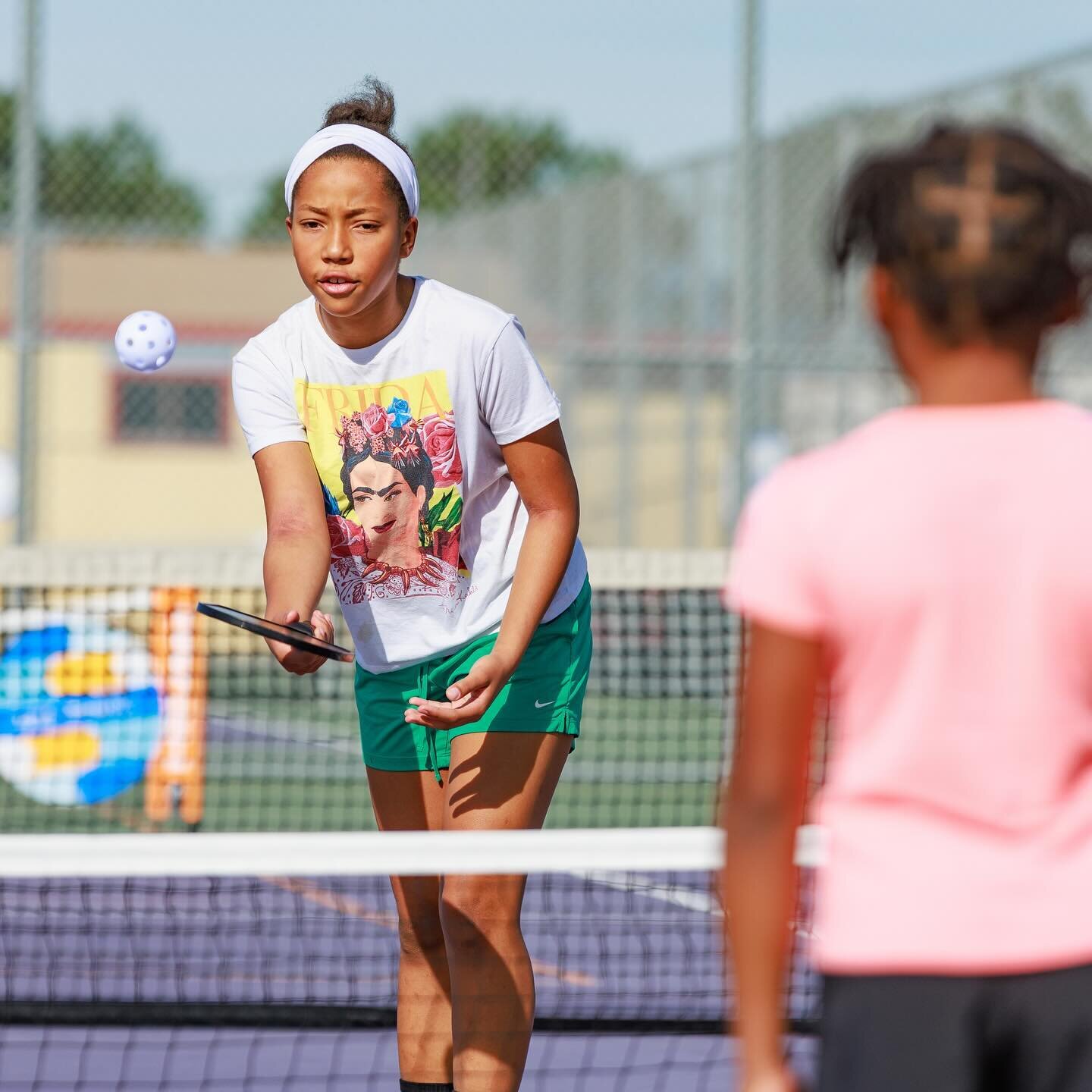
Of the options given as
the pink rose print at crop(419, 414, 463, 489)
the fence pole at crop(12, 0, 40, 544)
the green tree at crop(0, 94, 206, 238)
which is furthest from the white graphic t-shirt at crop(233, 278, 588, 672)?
the green tree at crop(0, 94, 206, 238)

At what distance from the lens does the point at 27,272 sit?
830cm

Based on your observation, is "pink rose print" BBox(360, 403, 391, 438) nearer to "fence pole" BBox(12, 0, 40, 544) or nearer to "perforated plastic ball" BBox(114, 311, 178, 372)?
"perforated plastic ball" BBox(114, 311, 178, 372)

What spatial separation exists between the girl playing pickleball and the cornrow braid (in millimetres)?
1548

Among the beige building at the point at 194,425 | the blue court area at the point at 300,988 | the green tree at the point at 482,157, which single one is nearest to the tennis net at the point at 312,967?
the blue court area at the point at 300,988

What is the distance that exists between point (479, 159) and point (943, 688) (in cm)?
1168

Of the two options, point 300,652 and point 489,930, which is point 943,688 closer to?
point 300,652

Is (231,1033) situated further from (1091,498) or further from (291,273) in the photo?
(291,273)

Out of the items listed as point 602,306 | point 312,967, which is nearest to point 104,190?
point 602,306

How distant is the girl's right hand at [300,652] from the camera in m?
3.09

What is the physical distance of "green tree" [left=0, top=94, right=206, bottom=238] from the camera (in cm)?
1045

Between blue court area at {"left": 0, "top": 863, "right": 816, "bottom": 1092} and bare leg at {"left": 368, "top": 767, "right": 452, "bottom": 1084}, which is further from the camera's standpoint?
blue court area at {"left": 0, "top": 863, "right": 816, "bottom": 1092}

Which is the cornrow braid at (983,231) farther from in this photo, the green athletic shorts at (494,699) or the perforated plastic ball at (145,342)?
the perforated plastic ball at (145,342)

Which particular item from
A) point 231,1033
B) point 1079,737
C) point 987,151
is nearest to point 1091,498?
point 1079,737

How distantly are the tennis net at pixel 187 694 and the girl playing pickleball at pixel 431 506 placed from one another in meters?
3.42
